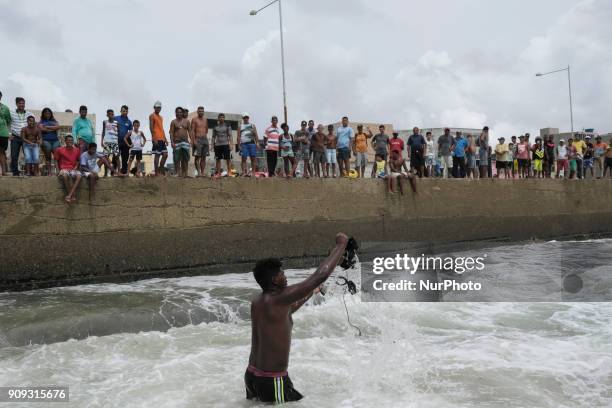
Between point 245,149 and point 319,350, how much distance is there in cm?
627

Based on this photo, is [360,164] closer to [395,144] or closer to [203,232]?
[395,144]

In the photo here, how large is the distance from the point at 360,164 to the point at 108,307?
8.21 meters

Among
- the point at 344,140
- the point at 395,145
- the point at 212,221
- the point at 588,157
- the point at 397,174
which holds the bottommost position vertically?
the point at 212,221

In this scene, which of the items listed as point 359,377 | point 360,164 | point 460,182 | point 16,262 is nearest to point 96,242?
point 16,262

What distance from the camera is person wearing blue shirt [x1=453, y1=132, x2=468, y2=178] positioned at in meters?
15.4

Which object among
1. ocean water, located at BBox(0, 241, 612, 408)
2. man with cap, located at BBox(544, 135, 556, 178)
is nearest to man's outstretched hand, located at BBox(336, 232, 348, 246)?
ocean water, located at BBox(0, 241, 612, 408)

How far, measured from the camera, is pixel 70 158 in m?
9.94

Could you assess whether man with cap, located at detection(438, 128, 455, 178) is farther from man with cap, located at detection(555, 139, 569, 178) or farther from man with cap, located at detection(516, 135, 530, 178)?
man with cap, located at detection(555, 139, 569, 178)

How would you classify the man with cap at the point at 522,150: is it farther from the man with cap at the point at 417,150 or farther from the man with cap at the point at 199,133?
the man with cap at the point at 199,133

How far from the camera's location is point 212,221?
11320 millimetres

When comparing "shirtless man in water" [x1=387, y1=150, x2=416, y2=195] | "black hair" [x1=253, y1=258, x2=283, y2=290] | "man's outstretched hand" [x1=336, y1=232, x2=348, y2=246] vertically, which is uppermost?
"shirtless man in water" [x1=387, y1=150, x2=416, y2=195]

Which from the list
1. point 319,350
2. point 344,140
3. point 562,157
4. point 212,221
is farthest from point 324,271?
point 562,157

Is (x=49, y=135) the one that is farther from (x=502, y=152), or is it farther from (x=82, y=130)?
(x=502, y=152)

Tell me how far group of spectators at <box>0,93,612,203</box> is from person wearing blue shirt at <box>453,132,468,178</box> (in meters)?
0.03
